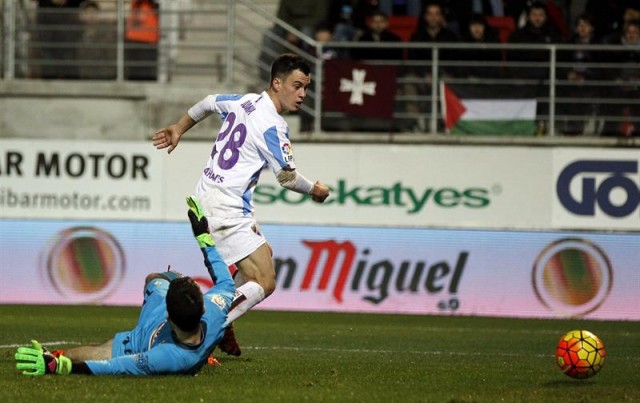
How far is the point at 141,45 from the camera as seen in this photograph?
66.5 feet

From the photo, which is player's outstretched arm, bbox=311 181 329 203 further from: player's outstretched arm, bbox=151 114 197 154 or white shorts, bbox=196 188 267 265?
player's outstretched arm, bbox=151 114 197 154

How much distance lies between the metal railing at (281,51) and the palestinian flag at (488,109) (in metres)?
0.11

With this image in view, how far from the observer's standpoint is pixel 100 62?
20250 millimetres

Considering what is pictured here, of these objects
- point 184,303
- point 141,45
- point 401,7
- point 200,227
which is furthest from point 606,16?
point 184,303

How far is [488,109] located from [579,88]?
1439mm

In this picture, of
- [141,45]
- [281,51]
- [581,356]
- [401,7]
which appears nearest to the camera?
[581,356]

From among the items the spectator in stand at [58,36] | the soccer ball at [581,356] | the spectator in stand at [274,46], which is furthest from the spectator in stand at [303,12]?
the soccer ball at [581,356]

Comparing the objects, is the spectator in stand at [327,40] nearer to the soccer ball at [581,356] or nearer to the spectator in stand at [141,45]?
the spectator in stand at [141,45]

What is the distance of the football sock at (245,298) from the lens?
9.66 metres

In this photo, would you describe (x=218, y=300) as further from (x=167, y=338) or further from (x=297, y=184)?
(x=297, y=184)

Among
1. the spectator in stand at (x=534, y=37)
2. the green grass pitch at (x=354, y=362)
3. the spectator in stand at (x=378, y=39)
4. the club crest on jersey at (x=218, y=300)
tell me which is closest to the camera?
the green grass pitch at (x=354, y=362)

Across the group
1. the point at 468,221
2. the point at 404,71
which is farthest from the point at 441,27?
the point at 468,221

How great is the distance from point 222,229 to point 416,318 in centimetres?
767

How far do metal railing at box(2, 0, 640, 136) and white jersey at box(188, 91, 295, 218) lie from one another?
9185 mm
